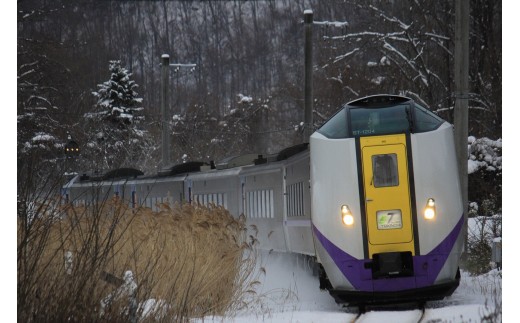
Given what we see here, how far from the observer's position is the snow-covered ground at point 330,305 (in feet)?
29.6

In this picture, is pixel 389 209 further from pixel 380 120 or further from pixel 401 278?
pixel 380 120

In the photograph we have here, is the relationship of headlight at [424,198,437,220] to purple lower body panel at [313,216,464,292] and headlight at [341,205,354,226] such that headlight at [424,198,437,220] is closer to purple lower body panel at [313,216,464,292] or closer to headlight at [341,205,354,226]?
purple lower body panel at [313,216,464,292]

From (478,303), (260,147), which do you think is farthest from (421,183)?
(260,147)

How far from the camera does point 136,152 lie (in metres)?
24.6

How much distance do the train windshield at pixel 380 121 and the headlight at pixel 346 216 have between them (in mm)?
740

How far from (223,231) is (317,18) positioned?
9169 mm

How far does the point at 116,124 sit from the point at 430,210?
12412 millimetres

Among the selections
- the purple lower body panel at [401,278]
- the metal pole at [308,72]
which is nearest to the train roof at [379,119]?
the purple lower body panel at [401,278]

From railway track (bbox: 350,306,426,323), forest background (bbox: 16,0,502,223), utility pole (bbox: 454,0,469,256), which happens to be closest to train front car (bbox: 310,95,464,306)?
railway track (bbox: 350,306,426,323)

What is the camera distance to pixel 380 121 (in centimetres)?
1009

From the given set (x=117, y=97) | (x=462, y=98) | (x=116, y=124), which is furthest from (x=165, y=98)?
(x=462, y=98)

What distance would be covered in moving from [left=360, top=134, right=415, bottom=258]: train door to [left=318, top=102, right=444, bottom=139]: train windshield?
12 cm

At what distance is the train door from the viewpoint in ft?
31.9

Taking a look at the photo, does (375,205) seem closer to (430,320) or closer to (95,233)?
(430,320)
